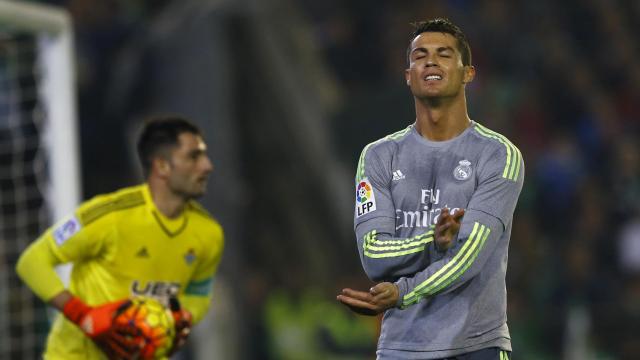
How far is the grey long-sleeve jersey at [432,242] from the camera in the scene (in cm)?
377

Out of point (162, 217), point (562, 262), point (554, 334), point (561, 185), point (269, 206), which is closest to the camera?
point (162, 217)

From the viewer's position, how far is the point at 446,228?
3.71 meters

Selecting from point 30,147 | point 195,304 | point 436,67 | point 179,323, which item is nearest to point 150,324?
point 179,323

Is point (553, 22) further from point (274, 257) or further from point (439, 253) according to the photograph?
point (439, 253)

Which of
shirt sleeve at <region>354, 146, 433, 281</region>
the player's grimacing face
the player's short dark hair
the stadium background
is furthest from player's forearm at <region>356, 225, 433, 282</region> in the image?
the stadium background

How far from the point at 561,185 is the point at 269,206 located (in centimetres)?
240

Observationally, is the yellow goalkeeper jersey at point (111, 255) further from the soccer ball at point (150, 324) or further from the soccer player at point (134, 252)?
the soccer ball at point (150, 324)

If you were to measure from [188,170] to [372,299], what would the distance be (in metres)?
1.86

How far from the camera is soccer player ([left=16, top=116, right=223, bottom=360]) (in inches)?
201

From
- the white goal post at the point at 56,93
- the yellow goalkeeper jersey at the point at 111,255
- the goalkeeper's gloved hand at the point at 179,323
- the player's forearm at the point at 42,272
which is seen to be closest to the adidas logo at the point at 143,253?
the yellow goalkeeper jersey at the point at 111,255

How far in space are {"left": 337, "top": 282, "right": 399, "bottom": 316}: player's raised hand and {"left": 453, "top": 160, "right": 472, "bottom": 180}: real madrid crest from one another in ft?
1.44

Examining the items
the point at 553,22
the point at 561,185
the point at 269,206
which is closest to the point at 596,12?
the point at 553,22

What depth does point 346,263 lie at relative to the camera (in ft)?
31.9

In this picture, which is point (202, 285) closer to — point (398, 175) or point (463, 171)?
point (398, 175)
